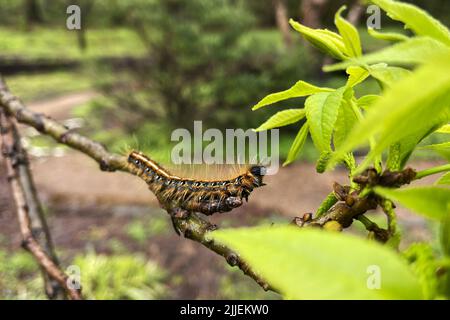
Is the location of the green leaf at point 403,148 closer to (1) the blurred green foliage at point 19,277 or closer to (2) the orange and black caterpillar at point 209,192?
(2) the orange and black caterpillar at point 209,192

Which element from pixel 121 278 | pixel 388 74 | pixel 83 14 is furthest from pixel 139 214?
pixel 83 14

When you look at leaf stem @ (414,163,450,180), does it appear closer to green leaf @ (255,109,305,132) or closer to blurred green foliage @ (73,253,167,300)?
green leaf @ (255,109,305,132)

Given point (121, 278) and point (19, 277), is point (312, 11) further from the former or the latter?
point (19, 277)

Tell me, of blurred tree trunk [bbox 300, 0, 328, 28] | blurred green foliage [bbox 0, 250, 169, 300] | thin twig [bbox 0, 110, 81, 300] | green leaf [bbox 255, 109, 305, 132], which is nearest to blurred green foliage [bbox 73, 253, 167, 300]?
blurred green foliage [bbox 0, 250, 169, 300]

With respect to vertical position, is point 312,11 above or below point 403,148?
above

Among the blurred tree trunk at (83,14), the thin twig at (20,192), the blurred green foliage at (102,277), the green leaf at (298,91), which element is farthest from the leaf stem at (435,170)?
the blurred tree trunk at (83,14)

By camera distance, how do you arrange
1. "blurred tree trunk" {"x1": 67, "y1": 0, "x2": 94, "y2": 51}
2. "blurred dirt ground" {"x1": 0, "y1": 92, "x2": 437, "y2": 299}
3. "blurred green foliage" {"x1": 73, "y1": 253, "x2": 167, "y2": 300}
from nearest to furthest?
"blurred green foliage" {"x1": 73, "y1": 253, "x2": 167, "y2": 300}, "blurred dirt ground" {"x1": 0, "y1": 92, "x2": 437, "y2": 299}, "blurred tree trunk" {"x1": 67, "y1": 0, "x2": 94, "y2": 51}

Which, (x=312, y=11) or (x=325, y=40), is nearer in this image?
(x=325, y=40)
